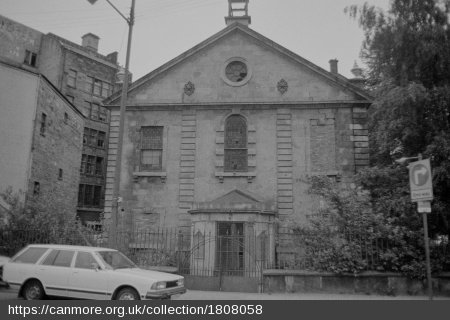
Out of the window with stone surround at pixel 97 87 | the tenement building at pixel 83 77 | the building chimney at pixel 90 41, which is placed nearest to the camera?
the tenement building at pixel 83 77

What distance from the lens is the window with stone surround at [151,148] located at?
68.3 feet

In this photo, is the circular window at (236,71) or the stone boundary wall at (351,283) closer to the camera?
the stone boundary wall at (351,283)

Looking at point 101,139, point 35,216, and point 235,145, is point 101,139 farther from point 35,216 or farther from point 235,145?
point 35,216

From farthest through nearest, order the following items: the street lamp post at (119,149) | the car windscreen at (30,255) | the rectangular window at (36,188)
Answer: the rectangular window at (36,188) → the street lamp post at (119,149) → the car windscreen at (30,255)

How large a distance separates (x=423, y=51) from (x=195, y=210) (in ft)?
35.2

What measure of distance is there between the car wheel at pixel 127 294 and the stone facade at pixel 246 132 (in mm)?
9310

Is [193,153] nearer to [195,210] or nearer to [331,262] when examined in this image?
[195,210]

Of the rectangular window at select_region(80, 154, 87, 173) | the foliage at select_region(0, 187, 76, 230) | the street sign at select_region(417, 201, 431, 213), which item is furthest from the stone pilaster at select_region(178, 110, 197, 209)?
the rectangular window at select_region(80, 154, 87, 173)

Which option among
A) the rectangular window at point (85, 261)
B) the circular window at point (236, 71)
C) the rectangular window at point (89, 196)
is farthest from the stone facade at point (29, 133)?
the rectangular window at point (89, 196)

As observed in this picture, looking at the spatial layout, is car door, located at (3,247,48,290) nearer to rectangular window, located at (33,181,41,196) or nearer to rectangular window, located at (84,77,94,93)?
rectangular window, located at (33,181,41,196)

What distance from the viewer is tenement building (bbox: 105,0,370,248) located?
1994 centimetres

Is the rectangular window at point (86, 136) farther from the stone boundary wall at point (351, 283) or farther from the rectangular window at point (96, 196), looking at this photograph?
the stone boundary wall at point (351, 283)

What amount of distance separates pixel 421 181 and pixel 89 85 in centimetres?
4214
